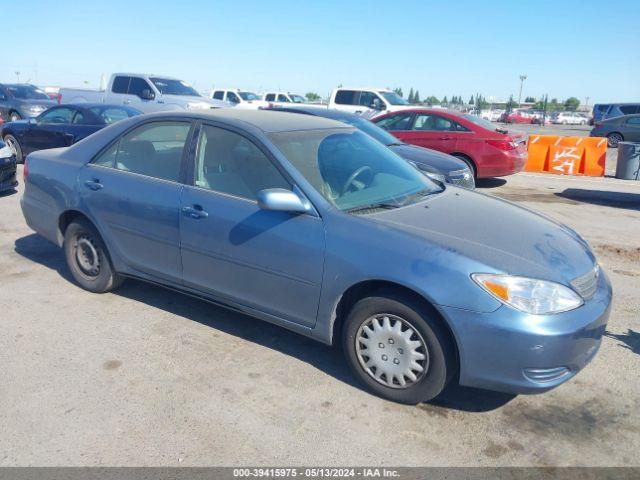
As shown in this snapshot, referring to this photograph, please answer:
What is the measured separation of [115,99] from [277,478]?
1573 centimetres

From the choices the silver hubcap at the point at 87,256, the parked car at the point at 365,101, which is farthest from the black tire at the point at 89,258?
the parked car at the point at 365,101

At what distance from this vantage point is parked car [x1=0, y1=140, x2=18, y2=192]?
838cm

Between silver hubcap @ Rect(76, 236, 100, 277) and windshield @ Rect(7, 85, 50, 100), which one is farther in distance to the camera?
windshield @ Rect(7, 85, 50, 100)

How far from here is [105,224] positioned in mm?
4551

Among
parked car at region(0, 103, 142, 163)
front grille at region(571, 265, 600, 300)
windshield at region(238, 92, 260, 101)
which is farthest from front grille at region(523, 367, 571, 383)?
windshield at region(238, 92, 260, 101)

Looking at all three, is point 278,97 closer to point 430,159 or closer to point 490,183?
point 490,183

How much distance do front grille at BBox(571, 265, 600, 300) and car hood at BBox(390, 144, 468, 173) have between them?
4.91 metres

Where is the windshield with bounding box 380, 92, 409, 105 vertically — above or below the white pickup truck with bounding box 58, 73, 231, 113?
above

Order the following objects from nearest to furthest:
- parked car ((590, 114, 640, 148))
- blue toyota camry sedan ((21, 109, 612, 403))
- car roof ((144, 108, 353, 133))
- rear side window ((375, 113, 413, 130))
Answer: blue toyota camry sedan ((21, 109, 612, 403))
car roof ((144, 108, 353, 133))
rear side window ((375, 113, 413, 130))
parked car ((590, 114, 640, 148))

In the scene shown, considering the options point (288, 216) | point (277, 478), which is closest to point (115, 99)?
point (288, 216)

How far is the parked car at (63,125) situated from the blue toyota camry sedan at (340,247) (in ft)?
21.2

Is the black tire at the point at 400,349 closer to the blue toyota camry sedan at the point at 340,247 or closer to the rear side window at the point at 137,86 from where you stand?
the blue toyota camry sedan at the point at 340,247

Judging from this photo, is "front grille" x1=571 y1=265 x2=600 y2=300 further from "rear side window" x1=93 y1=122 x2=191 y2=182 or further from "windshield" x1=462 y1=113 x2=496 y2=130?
Answer: "windshield" x1=462 y1=113 x2=496 y2=130

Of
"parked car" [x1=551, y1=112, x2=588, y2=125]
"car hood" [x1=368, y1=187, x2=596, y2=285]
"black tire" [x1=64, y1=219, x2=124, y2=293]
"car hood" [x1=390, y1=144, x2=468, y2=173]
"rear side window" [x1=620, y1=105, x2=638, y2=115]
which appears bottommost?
"black tire" [x1=64, y1=219, x2=124, y2=293]
